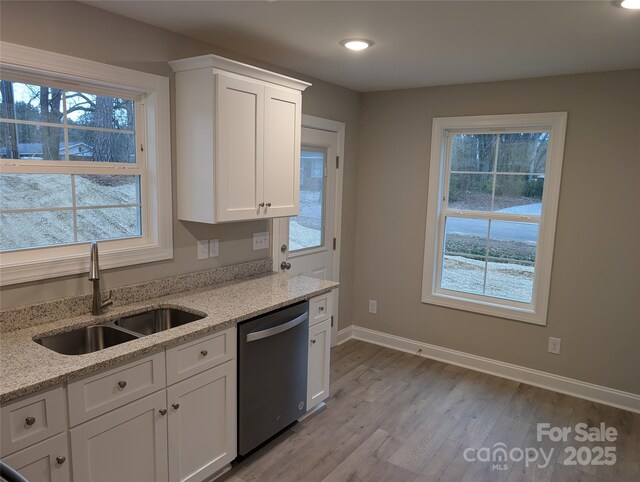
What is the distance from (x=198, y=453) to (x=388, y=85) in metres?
3.03

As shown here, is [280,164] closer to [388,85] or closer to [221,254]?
[221,254]

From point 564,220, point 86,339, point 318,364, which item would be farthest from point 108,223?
point 564,220

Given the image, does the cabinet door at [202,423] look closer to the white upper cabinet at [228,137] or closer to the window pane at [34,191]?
the white upper cabinet at [228,137]

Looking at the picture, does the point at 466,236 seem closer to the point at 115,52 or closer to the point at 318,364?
the point at 318,364

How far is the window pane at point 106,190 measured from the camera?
2.25 m

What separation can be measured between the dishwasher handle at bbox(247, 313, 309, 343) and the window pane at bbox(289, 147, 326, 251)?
102cm

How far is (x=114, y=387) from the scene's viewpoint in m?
1.75

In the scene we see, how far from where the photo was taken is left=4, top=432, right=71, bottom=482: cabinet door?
1.50 m

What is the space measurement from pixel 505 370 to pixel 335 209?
75.9 inches

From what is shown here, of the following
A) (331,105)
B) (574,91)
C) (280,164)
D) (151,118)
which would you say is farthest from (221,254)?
(574,91)

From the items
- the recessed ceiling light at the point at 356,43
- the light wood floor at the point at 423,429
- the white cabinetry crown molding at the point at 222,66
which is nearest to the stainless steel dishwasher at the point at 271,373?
the light wood floor at the point at 423,429

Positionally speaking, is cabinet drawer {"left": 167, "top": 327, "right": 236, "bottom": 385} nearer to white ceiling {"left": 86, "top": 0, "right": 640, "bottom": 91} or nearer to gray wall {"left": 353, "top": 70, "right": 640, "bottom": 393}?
white ceiling {"left": 86, "top": 0, "right": 640, "bottom": 91}

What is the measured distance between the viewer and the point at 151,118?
95.3 inches

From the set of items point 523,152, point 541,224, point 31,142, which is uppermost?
point 523,152
